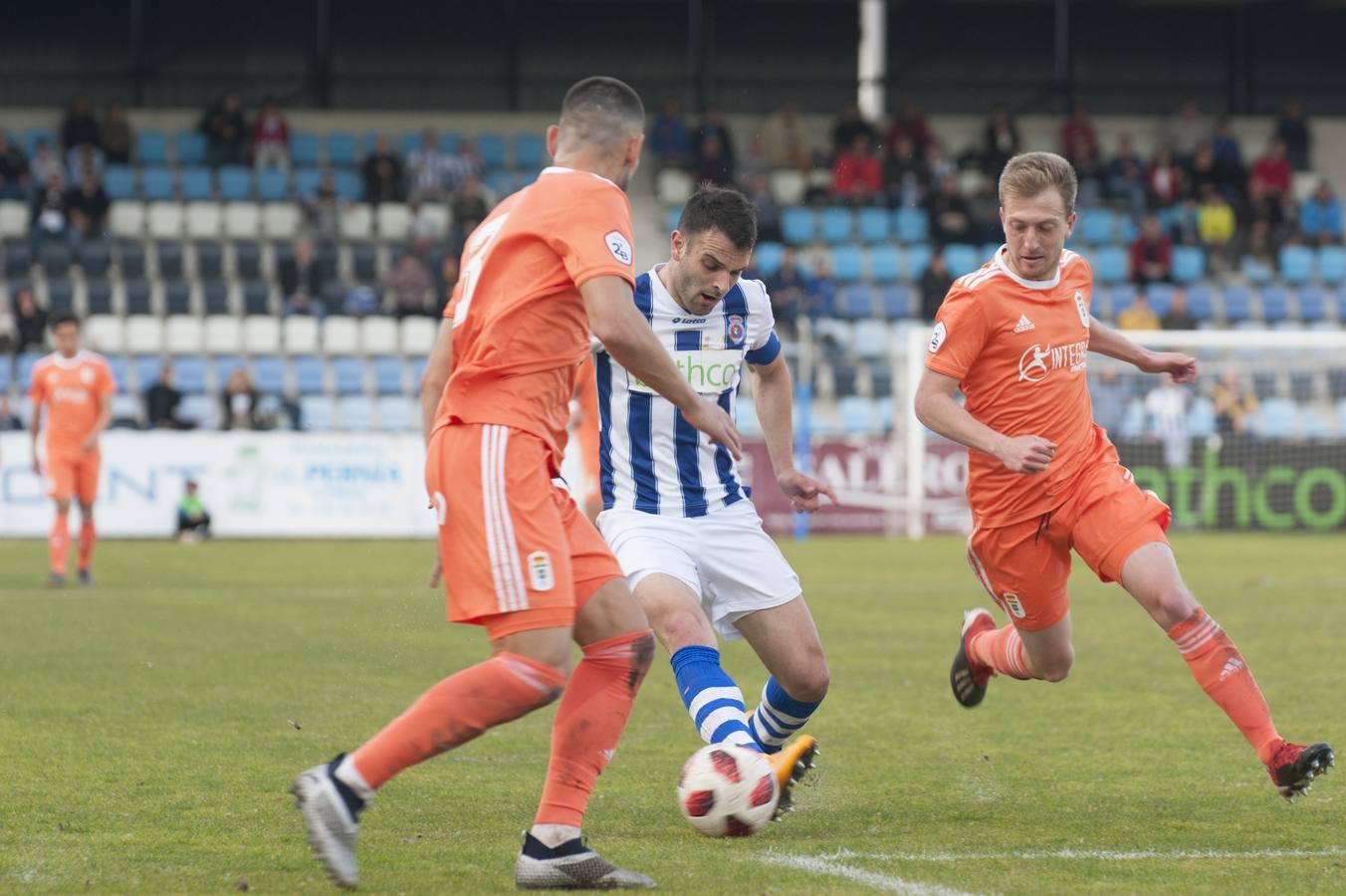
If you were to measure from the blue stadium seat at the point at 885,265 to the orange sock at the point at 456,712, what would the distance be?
81.3ft

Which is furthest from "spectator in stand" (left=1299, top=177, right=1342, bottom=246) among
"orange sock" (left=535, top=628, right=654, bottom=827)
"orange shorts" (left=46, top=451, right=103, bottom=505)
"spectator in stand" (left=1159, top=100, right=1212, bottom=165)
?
Result: "orange sock" (left=535, top=628, right=654, bottom=827)

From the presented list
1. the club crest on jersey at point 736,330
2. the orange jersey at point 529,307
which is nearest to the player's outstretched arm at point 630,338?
the orange jersey at point 529,307

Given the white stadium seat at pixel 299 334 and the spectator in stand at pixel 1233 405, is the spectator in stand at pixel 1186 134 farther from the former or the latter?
the white stadium seat at pixel 299 334

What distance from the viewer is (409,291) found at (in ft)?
86.6

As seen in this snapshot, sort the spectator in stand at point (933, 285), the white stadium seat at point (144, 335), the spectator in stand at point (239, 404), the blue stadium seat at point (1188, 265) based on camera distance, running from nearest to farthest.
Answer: the spectator in stand at point (239, 404)
the white stadium seat at point (144, 335)
the spectator in stand at point (933, 285)
the blue stadium seat at point (1188, 265)

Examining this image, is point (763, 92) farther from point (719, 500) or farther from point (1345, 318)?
point (719, 500)

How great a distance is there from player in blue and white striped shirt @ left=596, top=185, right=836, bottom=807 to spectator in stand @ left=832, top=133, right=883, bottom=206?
23.8 meters

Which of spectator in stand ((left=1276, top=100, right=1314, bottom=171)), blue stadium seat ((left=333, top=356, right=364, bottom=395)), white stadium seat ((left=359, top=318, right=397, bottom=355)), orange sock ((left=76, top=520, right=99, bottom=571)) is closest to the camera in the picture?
orange sock ((left=76, top=520, right=99, bottom=571))

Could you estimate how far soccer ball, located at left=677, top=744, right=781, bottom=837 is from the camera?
5.31 meters

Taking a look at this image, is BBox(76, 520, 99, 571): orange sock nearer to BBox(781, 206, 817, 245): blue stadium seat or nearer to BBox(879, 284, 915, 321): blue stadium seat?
BBox(879, 284, 915, 321): blue stadium seat

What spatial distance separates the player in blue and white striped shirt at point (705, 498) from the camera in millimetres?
6078

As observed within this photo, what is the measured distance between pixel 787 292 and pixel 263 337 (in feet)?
24.1

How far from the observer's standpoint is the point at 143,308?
2638cm

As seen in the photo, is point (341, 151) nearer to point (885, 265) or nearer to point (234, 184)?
point (234, 184)
